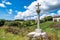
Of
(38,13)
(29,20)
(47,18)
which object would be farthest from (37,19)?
(47,18)

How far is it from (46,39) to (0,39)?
3.32 m

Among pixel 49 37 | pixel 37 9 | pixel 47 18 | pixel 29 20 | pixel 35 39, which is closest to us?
pixel 35 39

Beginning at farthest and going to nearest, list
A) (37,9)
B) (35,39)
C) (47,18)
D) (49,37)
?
(47,18), (37,9), (49,37), (35,39)

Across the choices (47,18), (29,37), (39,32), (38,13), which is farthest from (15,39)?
(47,18)

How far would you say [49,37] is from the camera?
500 inches

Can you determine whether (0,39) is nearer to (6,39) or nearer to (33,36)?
(6,39)

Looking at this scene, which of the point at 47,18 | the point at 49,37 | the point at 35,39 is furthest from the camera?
the point at 47,18

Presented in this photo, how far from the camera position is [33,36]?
1248 centimetres

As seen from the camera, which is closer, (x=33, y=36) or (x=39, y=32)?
(x=33, y=36)

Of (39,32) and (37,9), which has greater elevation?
(37,9)

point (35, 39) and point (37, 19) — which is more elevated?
point (37, 19)

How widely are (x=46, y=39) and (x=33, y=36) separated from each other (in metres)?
0.95

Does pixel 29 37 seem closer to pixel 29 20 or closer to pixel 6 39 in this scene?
pixel 6 39

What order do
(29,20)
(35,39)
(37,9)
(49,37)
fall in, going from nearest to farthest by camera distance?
1. (35,39)
2. (49,37)
3. (37,9)
4. (29,20)
